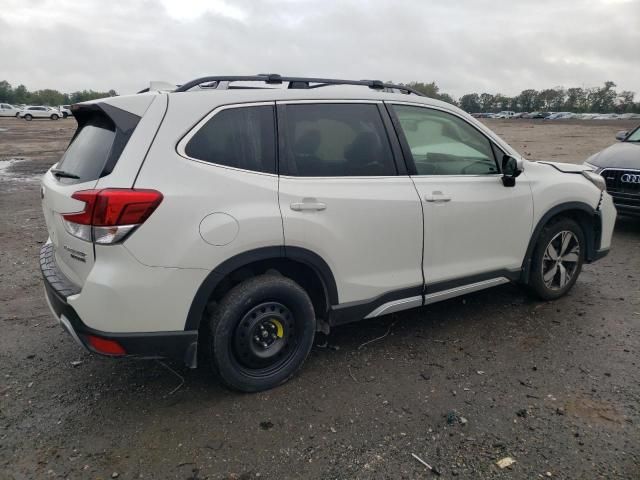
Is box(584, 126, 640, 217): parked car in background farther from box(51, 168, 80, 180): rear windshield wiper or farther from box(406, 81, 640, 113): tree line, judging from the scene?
box(406, 81, 640, 113): tree line

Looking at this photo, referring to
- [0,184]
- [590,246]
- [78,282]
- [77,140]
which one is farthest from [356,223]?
[0,184]

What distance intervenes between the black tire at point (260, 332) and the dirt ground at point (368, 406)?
140 millimetres

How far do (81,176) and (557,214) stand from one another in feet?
12.4

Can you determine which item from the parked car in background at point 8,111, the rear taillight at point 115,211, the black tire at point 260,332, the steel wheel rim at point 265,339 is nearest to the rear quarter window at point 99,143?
the rear taillight at point 115,211

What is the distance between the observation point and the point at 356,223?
3.21m

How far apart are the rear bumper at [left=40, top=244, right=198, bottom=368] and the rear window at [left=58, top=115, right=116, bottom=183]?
0.65 meters

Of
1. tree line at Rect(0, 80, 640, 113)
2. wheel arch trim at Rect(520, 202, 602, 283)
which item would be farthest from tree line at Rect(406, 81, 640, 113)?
wheel arch trim at Rect(520, 202, 602, 283)

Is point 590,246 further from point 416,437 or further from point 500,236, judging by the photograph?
point 416,437

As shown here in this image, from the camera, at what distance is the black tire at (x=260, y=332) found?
293 centimetres

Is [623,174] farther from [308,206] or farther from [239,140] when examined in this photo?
[239,140]

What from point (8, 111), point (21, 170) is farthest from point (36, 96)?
point (21, 170)

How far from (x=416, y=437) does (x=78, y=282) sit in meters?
2.04

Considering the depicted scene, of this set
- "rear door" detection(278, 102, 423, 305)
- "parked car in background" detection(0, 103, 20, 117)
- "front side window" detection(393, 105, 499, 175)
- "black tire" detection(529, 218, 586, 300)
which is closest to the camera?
"rear door" detection(278, 102, 423, 305)

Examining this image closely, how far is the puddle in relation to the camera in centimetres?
1256
